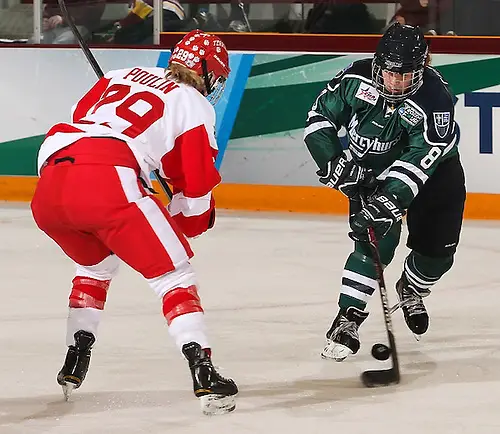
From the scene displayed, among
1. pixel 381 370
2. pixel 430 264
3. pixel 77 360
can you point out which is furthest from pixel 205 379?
pixel 430 264

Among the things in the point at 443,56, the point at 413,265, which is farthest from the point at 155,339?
the point at 443,56

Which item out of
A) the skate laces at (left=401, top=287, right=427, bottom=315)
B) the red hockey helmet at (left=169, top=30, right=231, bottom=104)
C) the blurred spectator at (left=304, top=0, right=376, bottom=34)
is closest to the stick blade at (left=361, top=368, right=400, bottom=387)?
the skate laces at (left=401, top=287, right=427, bottom=315)

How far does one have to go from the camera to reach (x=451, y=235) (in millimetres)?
3164

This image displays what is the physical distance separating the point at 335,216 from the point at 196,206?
2943 mm

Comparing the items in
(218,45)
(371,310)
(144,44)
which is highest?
(218,45)

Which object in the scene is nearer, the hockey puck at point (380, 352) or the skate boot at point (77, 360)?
the skate boot at point (77, 360)

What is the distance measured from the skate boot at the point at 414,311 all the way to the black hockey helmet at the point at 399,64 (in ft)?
2.28

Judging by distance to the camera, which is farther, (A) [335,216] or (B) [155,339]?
(A) [335,216]

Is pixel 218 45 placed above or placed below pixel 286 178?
above

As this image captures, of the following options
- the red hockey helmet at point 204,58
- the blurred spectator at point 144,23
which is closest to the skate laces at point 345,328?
the red hockey helmet at point 204,58

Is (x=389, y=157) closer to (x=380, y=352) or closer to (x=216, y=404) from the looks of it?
(x=380, y=352)

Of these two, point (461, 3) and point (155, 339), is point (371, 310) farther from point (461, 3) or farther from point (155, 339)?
point (461, 3)

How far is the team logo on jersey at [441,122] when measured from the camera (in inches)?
114

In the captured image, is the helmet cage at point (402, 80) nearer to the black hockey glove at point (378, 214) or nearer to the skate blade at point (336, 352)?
the black hockey glove at point (378, 214)
